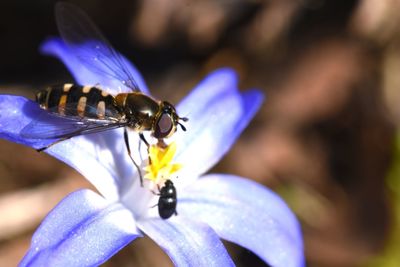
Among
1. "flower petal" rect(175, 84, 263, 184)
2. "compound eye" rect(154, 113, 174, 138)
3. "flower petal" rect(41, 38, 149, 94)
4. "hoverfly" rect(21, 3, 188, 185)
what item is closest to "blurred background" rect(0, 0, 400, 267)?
"flower petal" rect(175, 84, 263, 184)

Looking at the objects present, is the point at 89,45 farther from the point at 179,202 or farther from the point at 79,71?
the point at 179,202

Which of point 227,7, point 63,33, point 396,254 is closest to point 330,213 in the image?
point 396,254

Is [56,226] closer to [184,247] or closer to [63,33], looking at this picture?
[184,247]

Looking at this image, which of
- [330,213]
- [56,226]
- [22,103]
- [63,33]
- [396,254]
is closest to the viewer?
[56,226]

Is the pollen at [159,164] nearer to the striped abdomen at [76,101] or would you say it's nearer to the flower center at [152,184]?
the flower center at [152,184]

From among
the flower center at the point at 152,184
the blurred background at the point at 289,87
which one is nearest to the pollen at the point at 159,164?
the flower center at the point at 152,184

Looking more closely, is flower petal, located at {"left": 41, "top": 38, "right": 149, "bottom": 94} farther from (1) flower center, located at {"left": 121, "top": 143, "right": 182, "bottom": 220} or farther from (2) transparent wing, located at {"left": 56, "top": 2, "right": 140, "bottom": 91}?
(1) flower center, located at {"left": 121, "top": 143, "right": 182, "bottom": 220}
